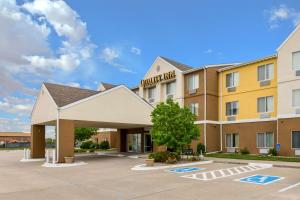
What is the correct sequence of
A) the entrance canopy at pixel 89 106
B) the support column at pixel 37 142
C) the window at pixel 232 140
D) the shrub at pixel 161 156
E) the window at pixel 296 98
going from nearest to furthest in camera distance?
the shrub at pixel 161 156 < the entrance canopy at pixel 89 106 < the window at pixel 296 98 < the support column at pixel 37 142 < the window at pixel 232 140

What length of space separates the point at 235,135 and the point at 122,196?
22.2 m

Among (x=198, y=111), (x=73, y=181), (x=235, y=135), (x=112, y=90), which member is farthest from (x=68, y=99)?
(x=235, y=135)

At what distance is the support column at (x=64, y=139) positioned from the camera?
22.6 meters

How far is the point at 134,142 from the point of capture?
Result: 37031 mm

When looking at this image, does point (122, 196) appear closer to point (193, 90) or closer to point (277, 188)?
point (277, 188)

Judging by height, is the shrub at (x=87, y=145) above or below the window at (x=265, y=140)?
below


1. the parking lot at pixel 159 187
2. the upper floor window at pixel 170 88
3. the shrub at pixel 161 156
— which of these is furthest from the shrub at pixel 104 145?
the parking lot at pixel 159 187

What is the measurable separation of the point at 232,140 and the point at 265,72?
24.2 feet

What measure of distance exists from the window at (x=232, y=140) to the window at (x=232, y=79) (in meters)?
4.89

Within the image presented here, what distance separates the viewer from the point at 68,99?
24391 millimetres

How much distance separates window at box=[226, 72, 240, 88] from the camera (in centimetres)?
3081

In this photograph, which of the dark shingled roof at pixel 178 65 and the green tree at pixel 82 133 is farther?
the green tree at pixel 82 133

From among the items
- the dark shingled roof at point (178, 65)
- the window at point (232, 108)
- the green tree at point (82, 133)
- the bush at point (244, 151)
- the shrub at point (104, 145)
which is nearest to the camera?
the bush at point (244, 151)

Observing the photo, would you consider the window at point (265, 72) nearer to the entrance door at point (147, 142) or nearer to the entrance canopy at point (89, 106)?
the entrance canopy at point (89, 106)
